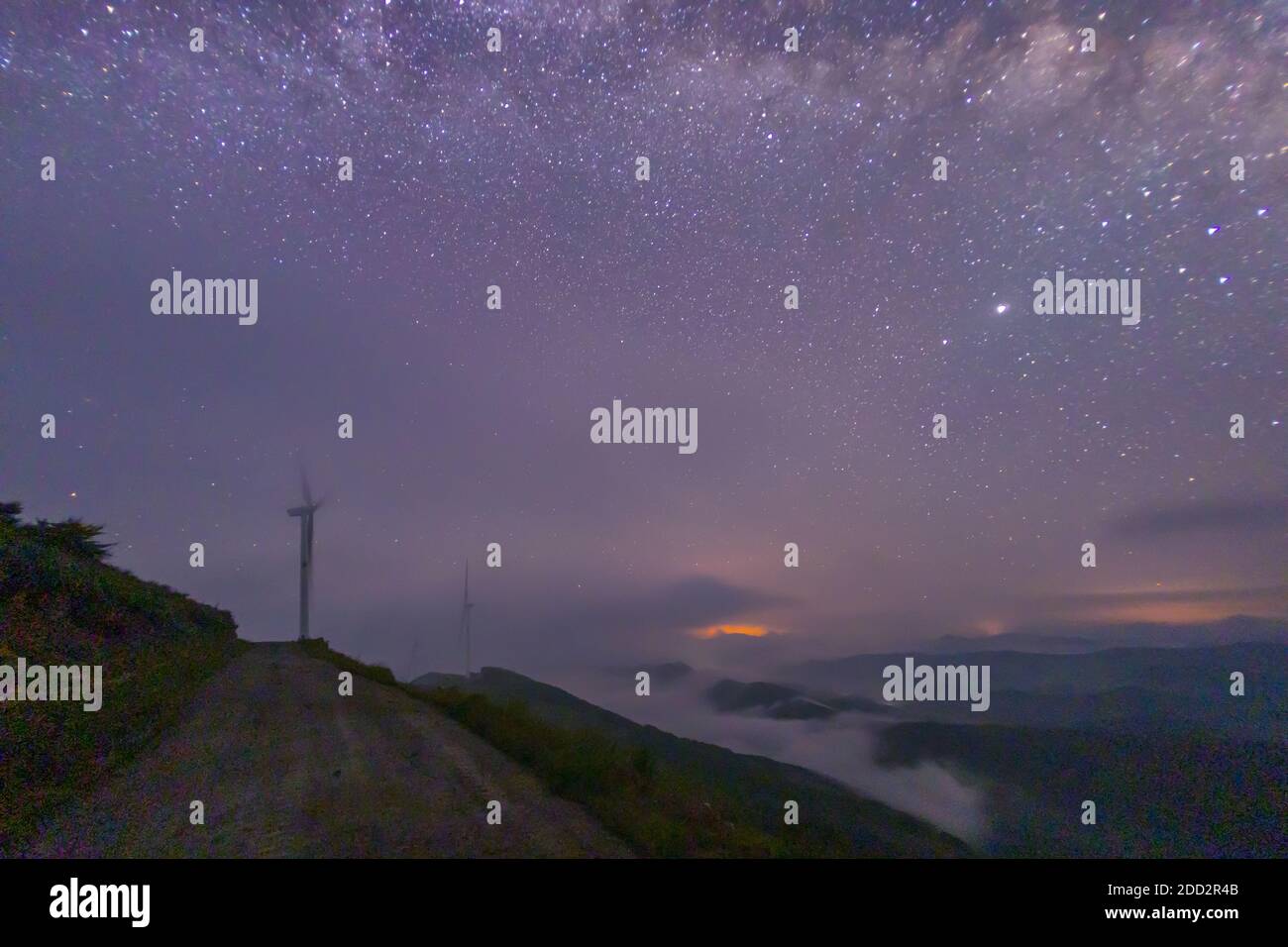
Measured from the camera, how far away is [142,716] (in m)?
14.1

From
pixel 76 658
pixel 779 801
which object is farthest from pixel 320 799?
pixel 76 658

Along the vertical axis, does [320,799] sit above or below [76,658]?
below

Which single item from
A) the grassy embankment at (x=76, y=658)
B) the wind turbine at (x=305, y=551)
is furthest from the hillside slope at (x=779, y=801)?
the wind turbine at (x=305, y=551)

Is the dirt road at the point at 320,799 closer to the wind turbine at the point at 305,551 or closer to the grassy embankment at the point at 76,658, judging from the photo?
the grassy embankment at the point at 76,658

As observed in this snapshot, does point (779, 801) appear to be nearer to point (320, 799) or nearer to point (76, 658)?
point (320, 799)

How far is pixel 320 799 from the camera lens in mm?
9625

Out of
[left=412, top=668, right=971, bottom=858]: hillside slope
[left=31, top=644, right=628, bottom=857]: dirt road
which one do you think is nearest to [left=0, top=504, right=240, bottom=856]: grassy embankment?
[left=31, top=644, right=628, bottom=857]: dirt road

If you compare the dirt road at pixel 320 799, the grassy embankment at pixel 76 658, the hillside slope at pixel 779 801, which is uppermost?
the grassy embankment at pixel 76 658

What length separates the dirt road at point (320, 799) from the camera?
26.1 ft

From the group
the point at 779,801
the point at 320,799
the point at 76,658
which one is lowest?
the point at 779,801

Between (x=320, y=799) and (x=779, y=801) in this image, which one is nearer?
(x=320, y=799)
